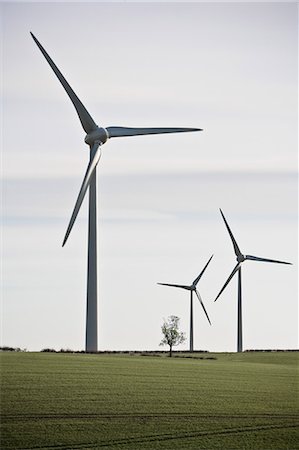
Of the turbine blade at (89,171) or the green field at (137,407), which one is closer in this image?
the green field at (137,407)

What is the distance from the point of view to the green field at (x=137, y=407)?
3697 centimetres

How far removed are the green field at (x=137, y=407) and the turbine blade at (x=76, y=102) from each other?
1544cm

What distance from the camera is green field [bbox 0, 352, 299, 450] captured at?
121ft

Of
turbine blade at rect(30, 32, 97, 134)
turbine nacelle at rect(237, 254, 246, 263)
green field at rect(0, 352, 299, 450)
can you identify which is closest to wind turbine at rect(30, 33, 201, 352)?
turbine blade at rect(30, 32, 97, 134)

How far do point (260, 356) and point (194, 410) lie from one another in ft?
144

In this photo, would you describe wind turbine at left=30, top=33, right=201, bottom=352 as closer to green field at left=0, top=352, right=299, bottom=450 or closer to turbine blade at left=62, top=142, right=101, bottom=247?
turbine blade at left=62, top=142, right=101, bottom=247

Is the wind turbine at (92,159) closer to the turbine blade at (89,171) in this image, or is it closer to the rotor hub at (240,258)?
the turbine blade at (89,171)

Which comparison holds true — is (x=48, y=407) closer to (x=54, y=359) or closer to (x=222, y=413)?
(x=222, y=413)

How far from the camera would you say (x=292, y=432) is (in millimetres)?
39688

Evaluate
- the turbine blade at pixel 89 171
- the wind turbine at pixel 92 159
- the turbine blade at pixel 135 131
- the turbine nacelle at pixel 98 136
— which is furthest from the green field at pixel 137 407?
the turbine blade at pixel 135 131

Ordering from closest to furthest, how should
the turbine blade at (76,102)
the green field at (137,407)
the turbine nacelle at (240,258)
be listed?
the green field at (137,407)
the turbine blade at (76,102)
the turbine nacelle at (240,258)

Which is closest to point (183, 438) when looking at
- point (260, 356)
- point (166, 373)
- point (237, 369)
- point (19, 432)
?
point (19, 432)

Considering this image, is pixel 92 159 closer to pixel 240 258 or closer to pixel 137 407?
pixel 137 407

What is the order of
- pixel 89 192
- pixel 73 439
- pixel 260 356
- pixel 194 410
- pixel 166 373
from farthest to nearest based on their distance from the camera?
pixel 260 356 → pixel 89 192 → pixel 166 373 → pixel 194 410 → pixel 73 439
